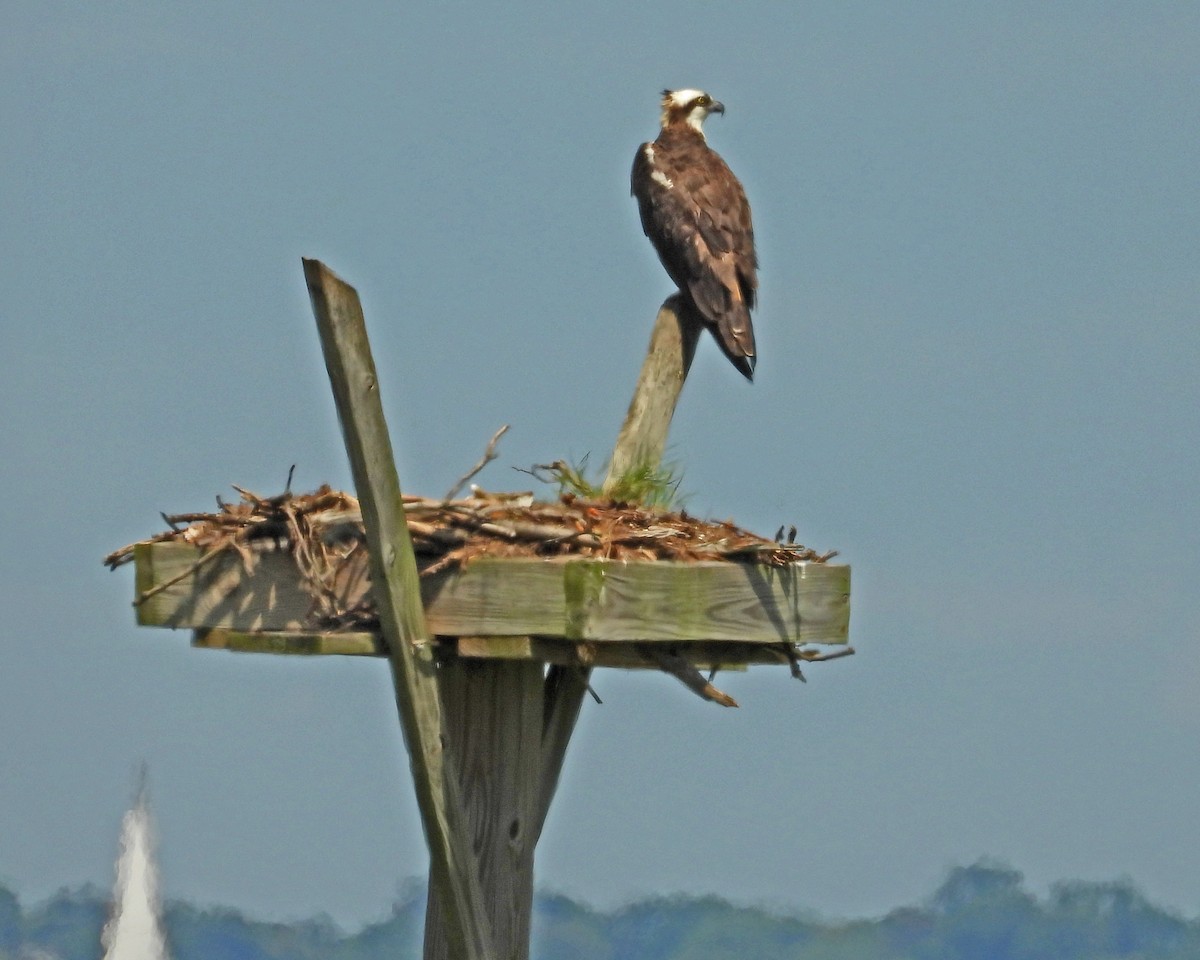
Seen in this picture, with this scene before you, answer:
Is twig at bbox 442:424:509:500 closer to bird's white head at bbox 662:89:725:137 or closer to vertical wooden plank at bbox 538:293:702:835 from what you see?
vertical wooden plank at bbox 538:293:702:835

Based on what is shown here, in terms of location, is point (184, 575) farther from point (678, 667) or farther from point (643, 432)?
point (643, 432)

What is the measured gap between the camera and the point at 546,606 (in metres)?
4.34

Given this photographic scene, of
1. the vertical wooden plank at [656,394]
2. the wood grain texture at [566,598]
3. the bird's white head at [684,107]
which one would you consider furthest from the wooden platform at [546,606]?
the bird's white head at [684,107]

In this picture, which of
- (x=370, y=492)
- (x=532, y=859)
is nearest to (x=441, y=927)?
(x=532, y=859)

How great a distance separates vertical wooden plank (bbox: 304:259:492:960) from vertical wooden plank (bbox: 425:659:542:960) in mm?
243

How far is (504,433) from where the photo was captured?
490 centimetres

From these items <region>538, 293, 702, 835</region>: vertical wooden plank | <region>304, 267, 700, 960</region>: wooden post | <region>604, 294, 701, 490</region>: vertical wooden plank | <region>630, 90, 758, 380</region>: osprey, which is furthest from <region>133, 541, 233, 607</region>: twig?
<region>630, 90, 758, 380</region>: osprey

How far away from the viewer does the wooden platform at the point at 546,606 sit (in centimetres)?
436

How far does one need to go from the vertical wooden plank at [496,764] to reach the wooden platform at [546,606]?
285 mm

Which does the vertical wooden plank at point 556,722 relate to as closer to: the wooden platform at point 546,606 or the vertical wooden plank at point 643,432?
the vertical wooden plank at point 643,432

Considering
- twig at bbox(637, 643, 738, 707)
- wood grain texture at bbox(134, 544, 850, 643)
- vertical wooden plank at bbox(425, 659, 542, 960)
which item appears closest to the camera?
wood grain texture at bbox(134, 544, 850, 643)

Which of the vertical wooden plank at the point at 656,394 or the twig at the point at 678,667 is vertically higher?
the vertical wooden plank at the point at 656,394

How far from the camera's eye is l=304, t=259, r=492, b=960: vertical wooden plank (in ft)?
13.8

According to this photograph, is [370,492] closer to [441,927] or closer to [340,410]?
[340,410]
